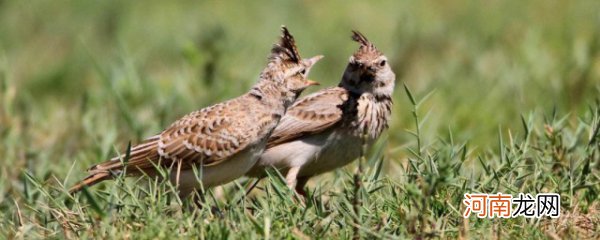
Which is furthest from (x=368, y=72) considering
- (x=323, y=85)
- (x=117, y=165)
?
(x=323, y=85)

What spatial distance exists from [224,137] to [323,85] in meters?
4.15

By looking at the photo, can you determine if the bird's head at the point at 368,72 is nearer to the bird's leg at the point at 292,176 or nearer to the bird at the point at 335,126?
the bird at the point at 335,126

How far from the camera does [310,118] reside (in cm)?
751

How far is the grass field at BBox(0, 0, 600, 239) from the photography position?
5.93 m

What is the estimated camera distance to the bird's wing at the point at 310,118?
745cm

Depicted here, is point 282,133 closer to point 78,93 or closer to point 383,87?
point 383,87

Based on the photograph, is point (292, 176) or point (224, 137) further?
point (292, 176)

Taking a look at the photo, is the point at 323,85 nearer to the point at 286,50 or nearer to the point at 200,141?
the point at 286,50

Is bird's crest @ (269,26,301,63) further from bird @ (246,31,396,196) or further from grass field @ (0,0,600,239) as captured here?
grass field @ (0,0,600,239)

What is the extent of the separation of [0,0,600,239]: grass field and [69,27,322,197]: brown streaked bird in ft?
0.51

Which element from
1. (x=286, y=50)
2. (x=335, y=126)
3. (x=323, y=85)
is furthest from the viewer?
(x=323, y=85)

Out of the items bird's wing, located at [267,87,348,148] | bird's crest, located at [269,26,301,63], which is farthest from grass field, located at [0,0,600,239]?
bird's crest, located at [269,26,301,63]

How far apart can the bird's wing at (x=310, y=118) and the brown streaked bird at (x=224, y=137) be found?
0.40m

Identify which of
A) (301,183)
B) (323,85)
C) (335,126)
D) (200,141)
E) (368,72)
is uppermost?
(323,85)
